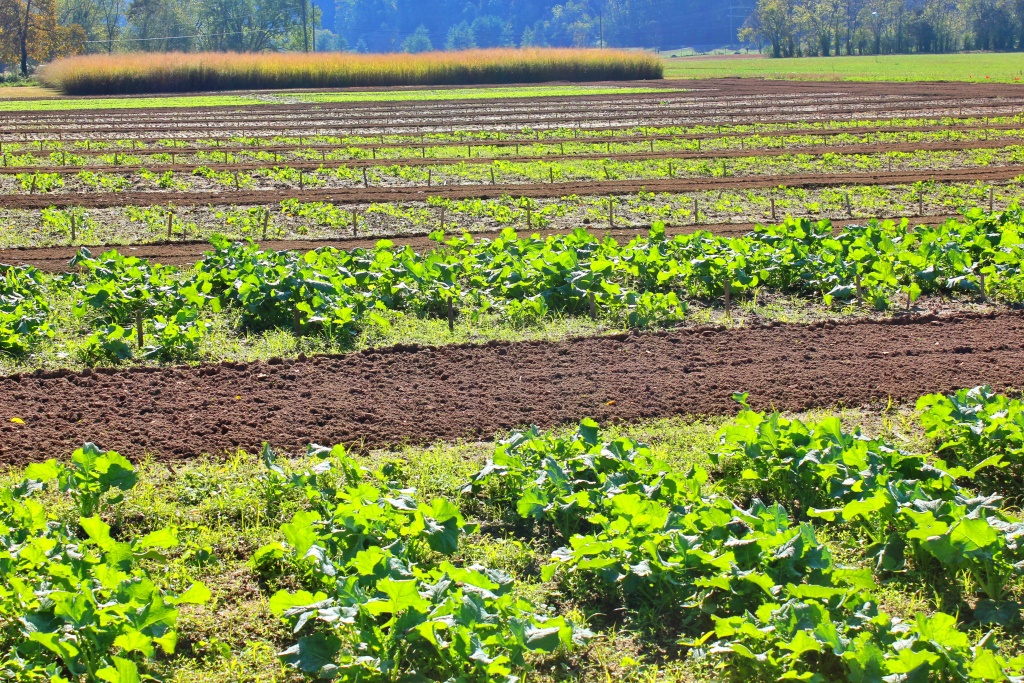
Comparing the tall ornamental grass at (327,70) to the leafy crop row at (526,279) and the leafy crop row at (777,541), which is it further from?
the leafy crop row at (777,541)

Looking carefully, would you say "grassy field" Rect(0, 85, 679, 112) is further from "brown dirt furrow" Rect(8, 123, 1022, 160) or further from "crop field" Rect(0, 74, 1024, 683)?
"crop field" Rect(0, 74, 1024, 683)

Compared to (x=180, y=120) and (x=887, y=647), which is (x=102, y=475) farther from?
(x=180, y=120)

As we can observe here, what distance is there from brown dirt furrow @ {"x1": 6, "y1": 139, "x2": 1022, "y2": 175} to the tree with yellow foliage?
6455 centimetres

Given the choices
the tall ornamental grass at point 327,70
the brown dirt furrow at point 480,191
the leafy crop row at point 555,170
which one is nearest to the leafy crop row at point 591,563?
the brown dirt furrow at point 480,191

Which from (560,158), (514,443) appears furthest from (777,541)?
(560,158)

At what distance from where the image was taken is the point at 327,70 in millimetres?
59906

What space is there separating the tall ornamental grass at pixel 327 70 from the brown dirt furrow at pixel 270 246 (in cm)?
4440

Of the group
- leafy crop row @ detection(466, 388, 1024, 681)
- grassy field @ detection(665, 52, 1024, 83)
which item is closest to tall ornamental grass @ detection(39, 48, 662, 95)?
grassy field @ detection(665, 52, 1024, 83)

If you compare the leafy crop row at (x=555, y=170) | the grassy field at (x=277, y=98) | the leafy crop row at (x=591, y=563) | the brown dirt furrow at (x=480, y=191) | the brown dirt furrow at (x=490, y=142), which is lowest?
the leafy crop row at (x=591, y=563)

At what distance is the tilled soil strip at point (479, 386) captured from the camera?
7793 millimetres

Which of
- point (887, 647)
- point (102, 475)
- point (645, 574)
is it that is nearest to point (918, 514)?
point (887, 647)

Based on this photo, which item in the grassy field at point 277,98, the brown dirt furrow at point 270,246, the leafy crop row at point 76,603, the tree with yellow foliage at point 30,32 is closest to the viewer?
the leafy crop row at point 76,603

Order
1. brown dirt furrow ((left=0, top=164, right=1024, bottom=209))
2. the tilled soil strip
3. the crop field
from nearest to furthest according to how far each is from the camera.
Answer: the crop field → the tilled soil strip → brown dirt furrow ((left=0, top=164, right=1024, bottom=209))

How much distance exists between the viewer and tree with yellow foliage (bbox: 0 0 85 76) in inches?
3155
